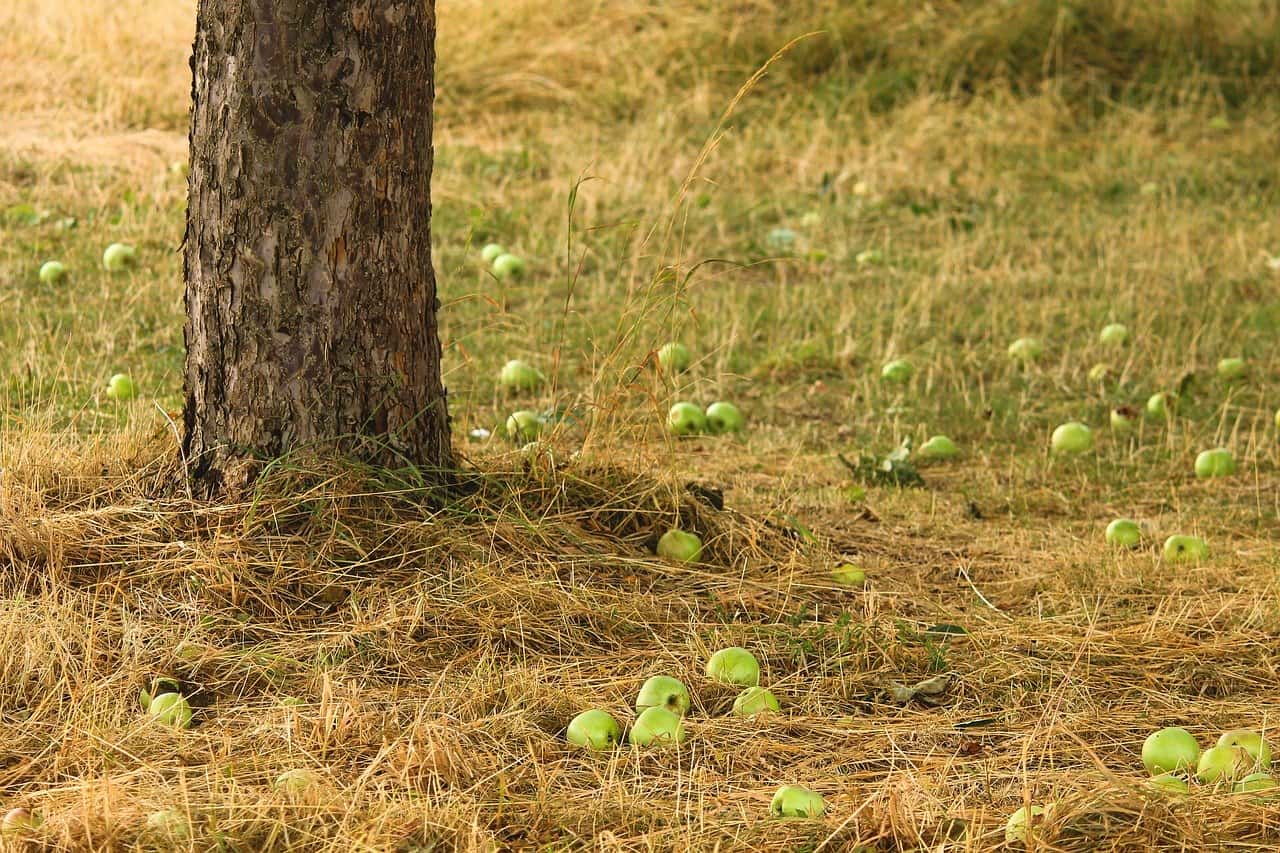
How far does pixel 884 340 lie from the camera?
246 inches

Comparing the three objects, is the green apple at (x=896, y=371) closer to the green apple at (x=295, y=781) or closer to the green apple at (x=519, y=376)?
the green apple at (x=519, y=376)

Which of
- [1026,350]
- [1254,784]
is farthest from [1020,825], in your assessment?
[1026,350]

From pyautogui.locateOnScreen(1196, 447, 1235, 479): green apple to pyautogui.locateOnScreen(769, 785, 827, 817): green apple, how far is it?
9.47 feet

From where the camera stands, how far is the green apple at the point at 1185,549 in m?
4.14

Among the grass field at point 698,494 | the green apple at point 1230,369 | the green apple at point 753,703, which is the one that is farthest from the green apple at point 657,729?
the green apple at point 1230,369

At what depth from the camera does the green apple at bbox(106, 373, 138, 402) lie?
489cm

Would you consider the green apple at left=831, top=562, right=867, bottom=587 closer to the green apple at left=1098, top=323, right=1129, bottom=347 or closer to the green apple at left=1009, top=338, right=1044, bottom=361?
the green apple at left=1009, top=338, right=1044, bottom=361

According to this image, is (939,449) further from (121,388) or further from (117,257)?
(117,257)

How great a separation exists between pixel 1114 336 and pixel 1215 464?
1251 mm

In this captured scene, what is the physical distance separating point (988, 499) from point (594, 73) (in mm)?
5531

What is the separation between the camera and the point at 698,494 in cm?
407

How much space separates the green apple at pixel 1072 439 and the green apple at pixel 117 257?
153 inches

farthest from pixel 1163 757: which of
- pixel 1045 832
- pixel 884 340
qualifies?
pixel 884 340

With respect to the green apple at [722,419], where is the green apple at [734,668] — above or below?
above
